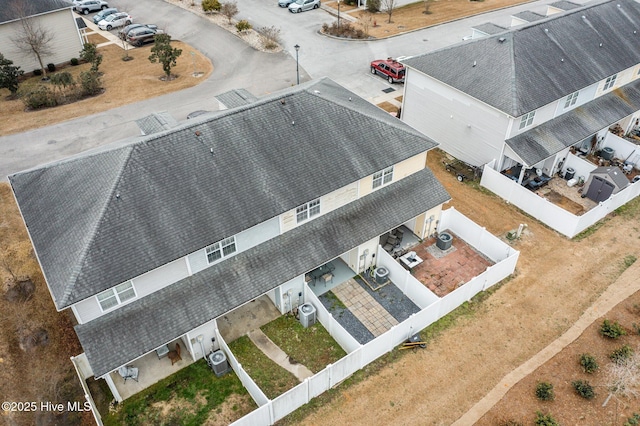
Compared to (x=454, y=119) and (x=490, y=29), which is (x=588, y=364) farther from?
(x=490, y=29)

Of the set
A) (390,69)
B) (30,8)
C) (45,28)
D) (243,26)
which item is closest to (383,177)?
(390,69)

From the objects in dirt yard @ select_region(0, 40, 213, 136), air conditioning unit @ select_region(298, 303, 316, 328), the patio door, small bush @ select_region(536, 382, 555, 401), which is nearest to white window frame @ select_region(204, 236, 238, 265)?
air conditioning unit @ select_region(298, 303, 316, 328)

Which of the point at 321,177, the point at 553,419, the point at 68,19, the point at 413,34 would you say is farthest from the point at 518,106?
the point at 68,19

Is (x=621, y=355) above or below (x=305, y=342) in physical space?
above

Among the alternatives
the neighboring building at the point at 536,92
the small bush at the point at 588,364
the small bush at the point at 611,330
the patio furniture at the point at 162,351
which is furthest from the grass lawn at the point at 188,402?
the neighboring building at the point at 536,92

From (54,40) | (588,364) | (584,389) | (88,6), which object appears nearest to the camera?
(584,389)
